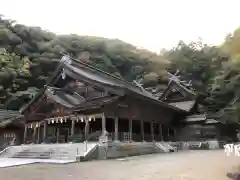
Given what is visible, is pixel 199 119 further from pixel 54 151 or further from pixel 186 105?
pixel 54 151

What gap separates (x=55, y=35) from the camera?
186 feet

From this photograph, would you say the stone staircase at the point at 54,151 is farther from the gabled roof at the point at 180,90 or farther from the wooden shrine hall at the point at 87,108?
the gabled roof at the point at 180,90

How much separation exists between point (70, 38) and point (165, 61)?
18926mm

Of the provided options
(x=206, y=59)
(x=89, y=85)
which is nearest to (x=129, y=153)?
(x=89, y=85)

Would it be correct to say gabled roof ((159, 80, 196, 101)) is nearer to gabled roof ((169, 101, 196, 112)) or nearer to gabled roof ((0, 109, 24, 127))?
gabled roof ((169, 101, 196, 112))

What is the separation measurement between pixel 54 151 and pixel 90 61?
1329 inches

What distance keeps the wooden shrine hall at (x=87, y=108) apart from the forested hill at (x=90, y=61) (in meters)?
8.76

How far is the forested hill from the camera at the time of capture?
39.0 m

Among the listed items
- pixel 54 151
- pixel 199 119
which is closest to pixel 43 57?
pixel 199 119

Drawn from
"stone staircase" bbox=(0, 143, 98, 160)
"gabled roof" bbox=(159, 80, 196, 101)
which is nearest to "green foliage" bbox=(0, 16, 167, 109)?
"gabled roof" bbox=(159, 80, 196, 101)

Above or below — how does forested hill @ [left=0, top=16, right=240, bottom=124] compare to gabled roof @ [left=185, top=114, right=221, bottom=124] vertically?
above

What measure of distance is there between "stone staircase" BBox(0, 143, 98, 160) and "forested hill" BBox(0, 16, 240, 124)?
15188 millimetres

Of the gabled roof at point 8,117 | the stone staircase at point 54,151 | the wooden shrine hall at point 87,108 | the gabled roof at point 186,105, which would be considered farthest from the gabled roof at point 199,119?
the gabled roof at point 8,117

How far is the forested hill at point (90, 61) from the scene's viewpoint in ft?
128
